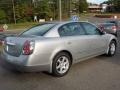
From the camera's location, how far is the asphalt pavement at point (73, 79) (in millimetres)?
5248

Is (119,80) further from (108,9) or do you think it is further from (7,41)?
(108,9)

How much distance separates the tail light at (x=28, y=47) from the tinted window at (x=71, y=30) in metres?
1.04

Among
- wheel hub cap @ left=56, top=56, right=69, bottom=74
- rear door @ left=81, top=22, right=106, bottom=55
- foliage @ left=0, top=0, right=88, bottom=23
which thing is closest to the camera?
wheel hub cap @ left=56, top=56, right=69, bottom=74

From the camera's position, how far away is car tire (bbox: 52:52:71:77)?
19.3 ft

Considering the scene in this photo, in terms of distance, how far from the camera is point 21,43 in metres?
5.61

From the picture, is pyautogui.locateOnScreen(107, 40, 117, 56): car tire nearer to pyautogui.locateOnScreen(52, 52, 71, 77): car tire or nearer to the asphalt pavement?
the asphalt pavement

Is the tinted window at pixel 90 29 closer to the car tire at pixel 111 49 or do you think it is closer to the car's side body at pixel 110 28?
the car tire at pixel 111 49

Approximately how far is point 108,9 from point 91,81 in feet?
410

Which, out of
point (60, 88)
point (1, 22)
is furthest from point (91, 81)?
point (1, 22)

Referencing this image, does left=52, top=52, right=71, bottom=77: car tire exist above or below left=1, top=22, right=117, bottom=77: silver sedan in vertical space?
below

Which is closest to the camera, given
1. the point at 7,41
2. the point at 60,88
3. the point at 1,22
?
the point at 60,88

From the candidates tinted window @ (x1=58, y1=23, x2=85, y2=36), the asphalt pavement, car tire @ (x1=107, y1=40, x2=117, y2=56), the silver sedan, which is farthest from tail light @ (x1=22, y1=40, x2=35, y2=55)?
car tire @ (x1=107, y1=40, x2=117, y2=56)

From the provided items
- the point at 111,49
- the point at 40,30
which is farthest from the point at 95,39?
Result: the point at 40,30

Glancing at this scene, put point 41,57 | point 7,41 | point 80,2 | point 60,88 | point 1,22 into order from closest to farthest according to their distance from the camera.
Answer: point 60,88 < point 41,57 < point 7,41 < point 1,22 < point 80,2
